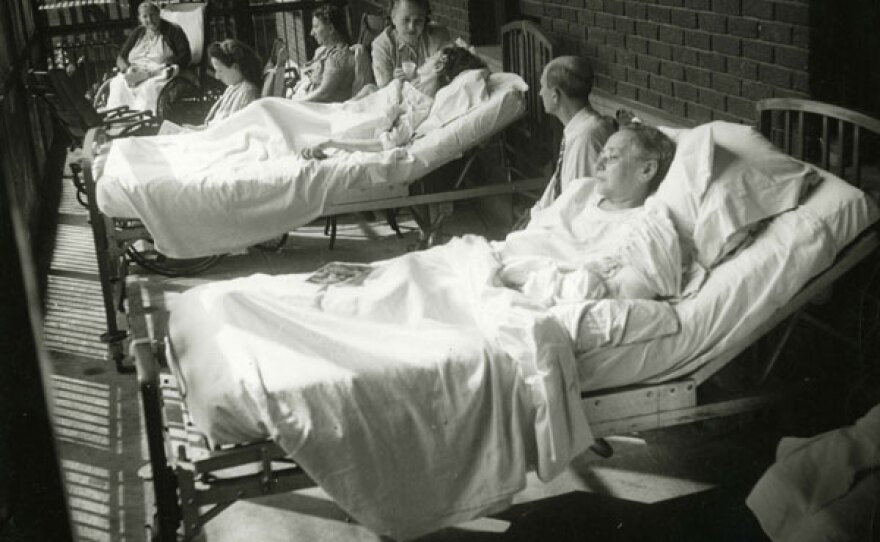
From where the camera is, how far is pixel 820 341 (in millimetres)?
4176

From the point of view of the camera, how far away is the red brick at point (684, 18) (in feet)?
16.6

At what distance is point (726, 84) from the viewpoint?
4.84m

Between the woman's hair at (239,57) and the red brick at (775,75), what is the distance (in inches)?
156

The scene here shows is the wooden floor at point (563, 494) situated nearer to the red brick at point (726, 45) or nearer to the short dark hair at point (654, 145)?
the short dark hair at point (654, 145)

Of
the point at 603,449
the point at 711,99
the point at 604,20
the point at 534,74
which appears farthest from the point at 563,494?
the point at 534,74

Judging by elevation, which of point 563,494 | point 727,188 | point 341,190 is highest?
point 727,188

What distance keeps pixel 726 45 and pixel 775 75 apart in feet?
1.36

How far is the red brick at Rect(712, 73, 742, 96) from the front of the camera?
4762mm

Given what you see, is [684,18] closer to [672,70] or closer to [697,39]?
[697,39]

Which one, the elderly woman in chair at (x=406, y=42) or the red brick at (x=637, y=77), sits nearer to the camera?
the red brick at (x=637, y=77)

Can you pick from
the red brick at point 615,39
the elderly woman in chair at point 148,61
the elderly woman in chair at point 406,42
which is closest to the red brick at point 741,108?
the red brick at point 615,39

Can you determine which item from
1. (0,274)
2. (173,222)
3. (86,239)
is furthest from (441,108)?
(0,274)

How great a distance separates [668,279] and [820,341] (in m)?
0.96

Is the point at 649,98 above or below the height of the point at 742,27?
below
